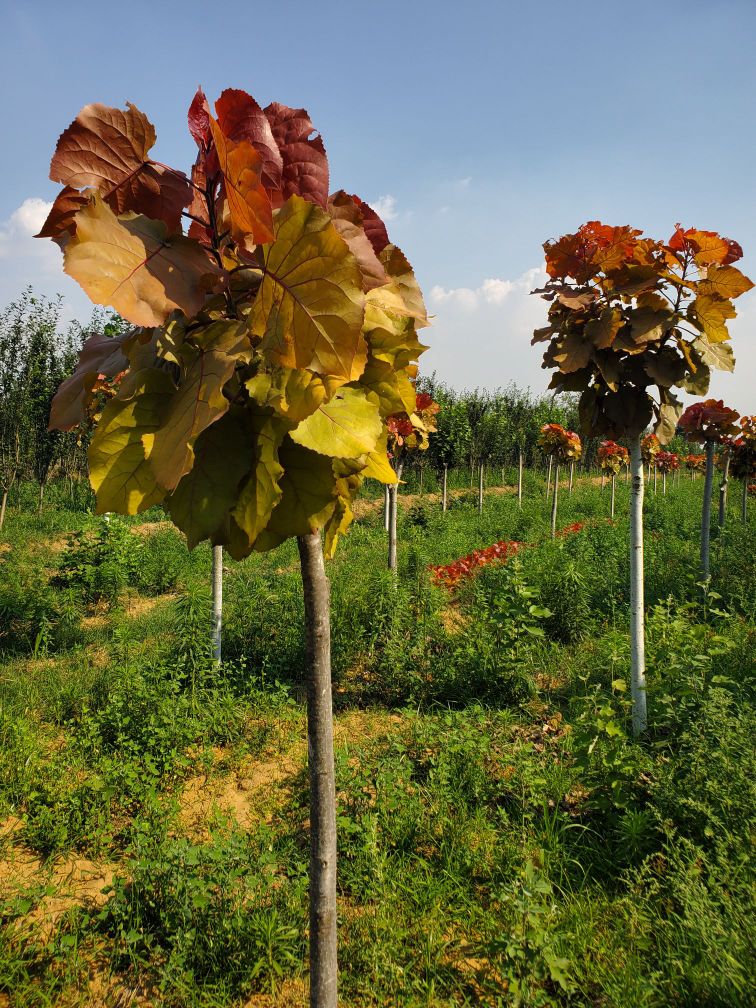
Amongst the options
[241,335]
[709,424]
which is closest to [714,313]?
[241,335]

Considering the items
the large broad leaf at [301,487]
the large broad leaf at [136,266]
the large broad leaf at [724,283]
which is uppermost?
the large broad leaf at [724,283]

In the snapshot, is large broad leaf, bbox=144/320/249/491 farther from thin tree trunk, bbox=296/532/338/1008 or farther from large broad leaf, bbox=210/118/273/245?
thin tree trunk, bbox=296/532/338/1008

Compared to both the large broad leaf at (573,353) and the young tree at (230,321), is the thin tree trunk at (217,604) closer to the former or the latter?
the large broad leaf at (573,353)

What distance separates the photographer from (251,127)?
859 millimetres

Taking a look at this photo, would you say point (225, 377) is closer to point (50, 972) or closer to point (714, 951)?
point (714, 951)

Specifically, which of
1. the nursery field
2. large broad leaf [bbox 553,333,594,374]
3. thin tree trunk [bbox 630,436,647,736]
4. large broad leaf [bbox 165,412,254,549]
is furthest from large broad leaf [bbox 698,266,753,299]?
large broad leaf [bbox 165,412,254,549]

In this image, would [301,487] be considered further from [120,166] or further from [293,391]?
[120,166]

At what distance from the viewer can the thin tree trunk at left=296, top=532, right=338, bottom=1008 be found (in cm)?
123

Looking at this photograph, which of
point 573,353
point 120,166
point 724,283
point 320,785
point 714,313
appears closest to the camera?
point 120,166

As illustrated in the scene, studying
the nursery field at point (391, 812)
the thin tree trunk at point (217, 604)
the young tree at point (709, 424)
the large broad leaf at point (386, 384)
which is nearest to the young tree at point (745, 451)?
the young tree at point (709, 424)

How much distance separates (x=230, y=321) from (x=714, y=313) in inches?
130

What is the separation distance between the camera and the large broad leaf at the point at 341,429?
0.82 m

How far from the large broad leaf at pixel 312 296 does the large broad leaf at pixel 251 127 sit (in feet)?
0.65

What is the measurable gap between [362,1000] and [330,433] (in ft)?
8.33
